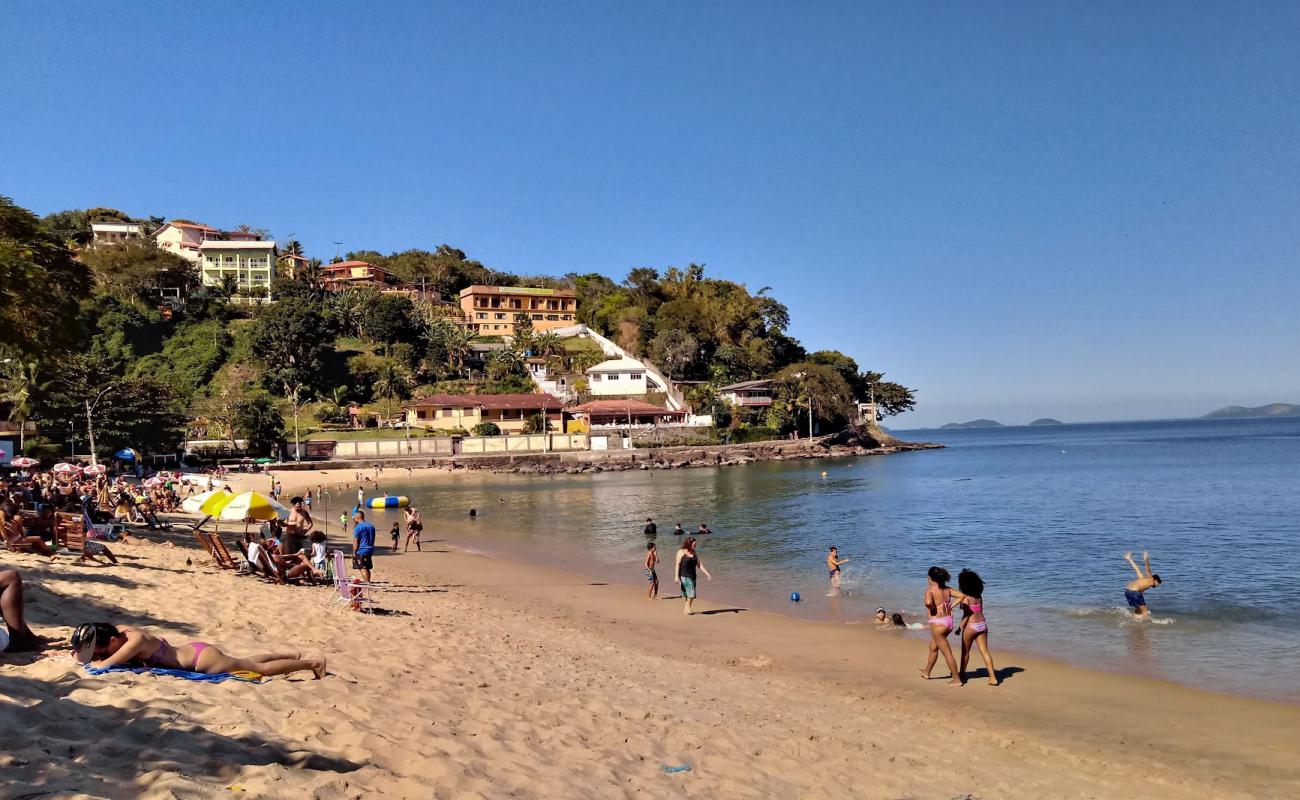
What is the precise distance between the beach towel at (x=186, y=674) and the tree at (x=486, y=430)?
66.6 meters

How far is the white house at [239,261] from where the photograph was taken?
97.6 meters

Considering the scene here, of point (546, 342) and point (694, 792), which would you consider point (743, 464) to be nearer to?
point (546, 342)

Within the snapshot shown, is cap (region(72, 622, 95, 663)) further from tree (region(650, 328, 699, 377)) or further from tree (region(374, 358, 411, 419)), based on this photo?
tree (region(650, 328, 699, 377))

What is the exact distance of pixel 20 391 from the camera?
43.2 m

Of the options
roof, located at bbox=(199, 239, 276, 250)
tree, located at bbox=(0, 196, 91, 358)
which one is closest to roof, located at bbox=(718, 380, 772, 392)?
roof, located at bbox=(199, 239, 276, 250)

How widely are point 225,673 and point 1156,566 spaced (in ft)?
74.9

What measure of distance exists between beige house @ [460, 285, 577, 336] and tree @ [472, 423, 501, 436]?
30.9 metres

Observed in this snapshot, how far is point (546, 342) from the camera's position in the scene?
92875 millimetres

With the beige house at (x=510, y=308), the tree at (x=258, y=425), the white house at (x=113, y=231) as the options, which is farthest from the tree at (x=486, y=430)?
the white house at (x=113, y=231)

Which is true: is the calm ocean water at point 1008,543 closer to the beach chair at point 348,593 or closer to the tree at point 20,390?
the beach chair at point 348,593

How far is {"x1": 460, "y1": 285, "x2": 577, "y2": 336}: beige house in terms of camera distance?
10269 centimetres

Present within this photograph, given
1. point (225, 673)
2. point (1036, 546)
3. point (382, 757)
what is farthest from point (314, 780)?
point (1036, 546)

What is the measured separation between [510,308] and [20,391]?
6436 cm

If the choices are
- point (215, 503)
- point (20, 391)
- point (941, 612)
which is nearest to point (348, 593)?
point (215, 503)
